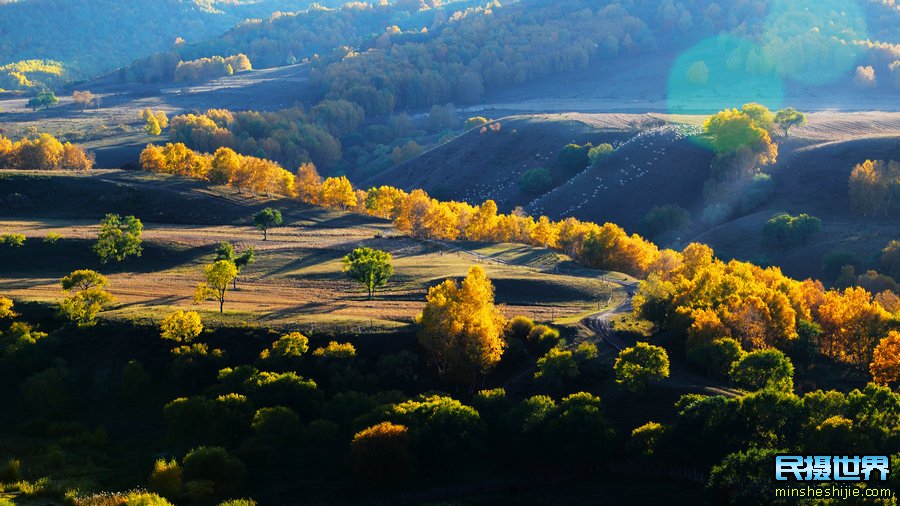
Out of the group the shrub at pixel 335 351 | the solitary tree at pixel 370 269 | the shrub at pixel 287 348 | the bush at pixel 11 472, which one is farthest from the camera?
the solitary tree at pixel 370 269

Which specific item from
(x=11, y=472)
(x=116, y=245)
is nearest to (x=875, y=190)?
(x=116, y=245)

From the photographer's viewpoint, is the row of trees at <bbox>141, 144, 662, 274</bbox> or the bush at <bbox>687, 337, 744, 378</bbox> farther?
the row of trees at <bbox>141, 144, 662, 274</bbox>

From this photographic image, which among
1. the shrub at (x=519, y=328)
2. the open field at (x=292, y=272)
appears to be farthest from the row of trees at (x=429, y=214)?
the shrub at (x=519, y=328)

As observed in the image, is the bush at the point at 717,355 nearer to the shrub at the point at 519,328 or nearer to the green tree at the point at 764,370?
the green tree at the point at 764,370

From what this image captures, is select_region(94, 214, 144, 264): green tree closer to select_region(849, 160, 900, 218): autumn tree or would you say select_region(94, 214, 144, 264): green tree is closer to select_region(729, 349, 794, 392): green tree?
select_region(729, 349, 794, 392): green tree

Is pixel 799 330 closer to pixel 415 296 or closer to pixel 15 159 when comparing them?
pixel 415 296

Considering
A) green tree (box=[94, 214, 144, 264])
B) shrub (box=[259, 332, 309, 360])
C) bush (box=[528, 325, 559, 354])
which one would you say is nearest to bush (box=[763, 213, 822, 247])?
bush (box=[528, 325, 559, 354])

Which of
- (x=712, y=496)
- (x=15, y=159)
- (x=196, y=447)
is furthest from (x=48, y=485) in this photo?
(x=15, y=159)
